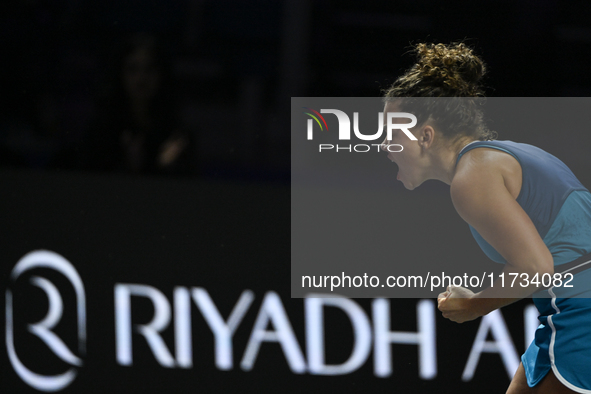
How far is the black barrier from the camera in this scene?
9.59 ft

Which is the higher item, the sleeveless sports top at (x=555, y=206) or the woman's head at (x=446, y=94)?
the woman's head at (x=446, y=94)

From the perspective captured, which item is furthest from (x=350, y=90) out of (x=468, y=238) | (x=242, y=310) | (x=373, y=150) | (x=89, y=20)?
(x=89, y=20)

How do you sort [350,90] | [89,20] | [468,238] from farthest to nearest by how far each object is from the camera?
[89,20] < [350,90] < [468,238]

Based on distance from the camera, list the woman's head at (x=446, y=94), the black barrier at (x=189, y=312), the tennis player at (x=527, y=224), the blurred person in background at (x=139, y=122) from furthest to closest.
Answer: the blurred person in background at (x=139, y=122)
the black barrier at (x=189, y=312)
the woman's head at (x=446, y=94)
the tennis player at (x=527, y=224)

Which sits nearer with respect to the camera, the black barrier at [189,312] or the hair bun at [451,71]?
the hair bun at [451,71]

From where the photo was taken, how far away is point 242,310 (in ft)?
10.0

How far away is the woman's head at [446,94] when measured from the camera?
5.63 feet

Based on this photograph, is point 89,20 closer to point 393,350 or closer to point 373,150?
point 373,150

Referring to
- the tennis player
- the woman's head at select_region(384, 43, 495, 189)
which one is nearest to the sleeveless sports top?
the tennis player

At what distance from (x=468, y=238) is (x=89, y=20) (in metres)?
2.17

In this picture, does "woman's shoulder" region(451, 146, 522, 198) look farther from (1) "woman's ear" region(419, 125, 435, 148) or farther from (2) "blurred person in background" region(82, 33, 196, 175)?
(2) "blurred person in background" region(82, 33, 196, 175)

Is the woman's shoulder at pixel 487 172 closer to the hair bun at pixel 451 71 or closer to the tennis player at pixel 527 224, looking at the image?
the tennis player at pixel 527 224
